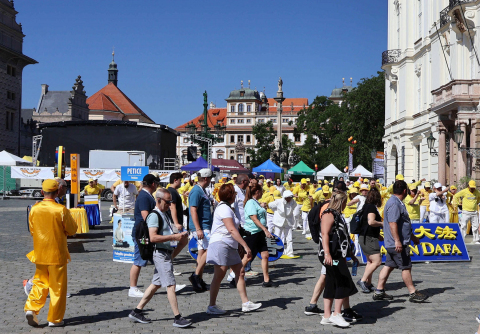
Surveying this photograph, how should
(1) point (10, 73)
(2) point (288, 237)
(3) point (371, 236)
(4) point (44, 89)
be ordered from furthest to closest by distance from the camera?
(4) point (44, 89), (1) point (10, 73), (2) point (288, 237), (3) point (371, 236)

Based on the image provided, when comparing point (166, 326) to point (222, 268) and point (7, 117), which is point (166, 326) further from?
point (7, 117)

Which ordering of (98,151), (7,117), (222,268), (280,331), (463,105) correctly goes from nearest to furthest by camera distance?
1. (280,331)
2. (222,268)
3. (463,105)
4. (98,151)
5. (7,117)

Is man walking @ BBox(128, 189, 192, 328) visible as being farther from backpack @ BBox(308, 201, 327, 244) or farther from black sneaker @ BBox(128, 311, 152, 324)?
backpack @ BBox(308, 201, 327, 244)

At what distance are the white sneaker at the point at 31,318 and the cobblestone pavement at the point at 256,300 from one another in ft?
0.19

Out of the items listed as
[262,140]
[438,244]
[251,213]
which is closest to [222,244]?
[251,213]

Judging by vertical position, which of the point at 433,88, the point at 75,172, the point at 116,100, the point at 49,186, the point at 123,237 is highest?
the point at 116,100

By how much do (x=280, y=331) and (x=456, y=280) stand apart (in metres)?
4.89

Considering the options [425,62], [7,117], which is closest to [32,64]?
[7,117]

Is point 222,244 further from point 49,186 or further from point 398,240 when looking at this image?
point 398,240

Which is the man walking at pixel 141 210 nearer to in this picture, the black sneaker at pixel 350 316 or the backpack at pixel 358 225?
the black sneaker at pixel 350 316

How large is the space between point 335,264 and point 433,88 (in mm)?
27937

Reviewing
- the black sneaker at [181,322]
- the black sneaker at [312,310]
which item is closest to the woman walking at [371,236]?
the black sneaker at [312,310]

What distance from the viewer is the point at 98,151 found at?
1721 inches

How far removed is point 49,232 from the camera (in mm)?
7387
